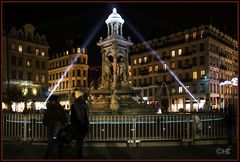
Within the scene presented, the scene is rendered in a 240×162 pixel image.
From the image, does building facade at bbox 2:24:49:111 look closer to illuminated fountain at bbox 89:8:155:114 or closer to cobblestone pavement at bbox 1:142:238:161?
illuminated fountain at bbox 89:8:155:114

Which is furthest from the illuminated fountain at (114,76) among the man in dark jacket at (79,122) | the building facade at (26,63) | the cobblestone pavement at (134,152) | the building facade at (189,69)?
the building facade at (189,69)

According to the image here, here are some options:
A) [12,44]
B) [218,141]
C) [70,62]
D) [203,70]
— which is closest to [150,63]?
[203,70]

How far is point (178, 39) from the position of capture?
3265 inches

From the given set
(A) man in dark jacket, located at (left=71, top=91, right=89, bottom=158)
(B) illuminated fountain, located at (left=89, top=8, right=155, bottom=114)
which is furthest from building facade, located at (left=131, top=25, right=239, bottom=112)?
(A) man in dark jacket, located at (left=71, top=91, right=89, bottom=158)

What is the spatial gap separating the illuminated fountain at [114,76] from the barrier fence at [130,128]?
27.2 feet

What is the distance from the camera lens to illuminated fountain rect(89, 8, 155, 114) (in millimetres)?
23641

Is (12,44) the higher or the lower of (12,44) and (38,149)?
the higher

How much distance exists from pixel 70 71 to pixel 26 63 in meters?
30.7

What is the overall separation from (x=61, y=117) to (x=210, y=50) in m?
68.7

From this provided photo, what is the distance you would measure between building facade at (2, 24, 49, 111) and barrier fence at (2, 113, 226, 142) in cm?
5568

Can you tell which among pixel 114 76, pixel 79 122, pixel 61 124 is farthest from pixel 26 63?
pixel 79 122

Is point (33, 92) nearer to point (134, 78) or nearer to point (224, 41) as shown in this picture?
point (134, 78)

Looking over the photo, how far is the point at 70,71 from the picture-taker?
348 feet

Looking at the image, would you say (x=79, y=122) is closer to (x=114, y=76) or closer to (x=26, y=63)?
(x=114, y=76)
